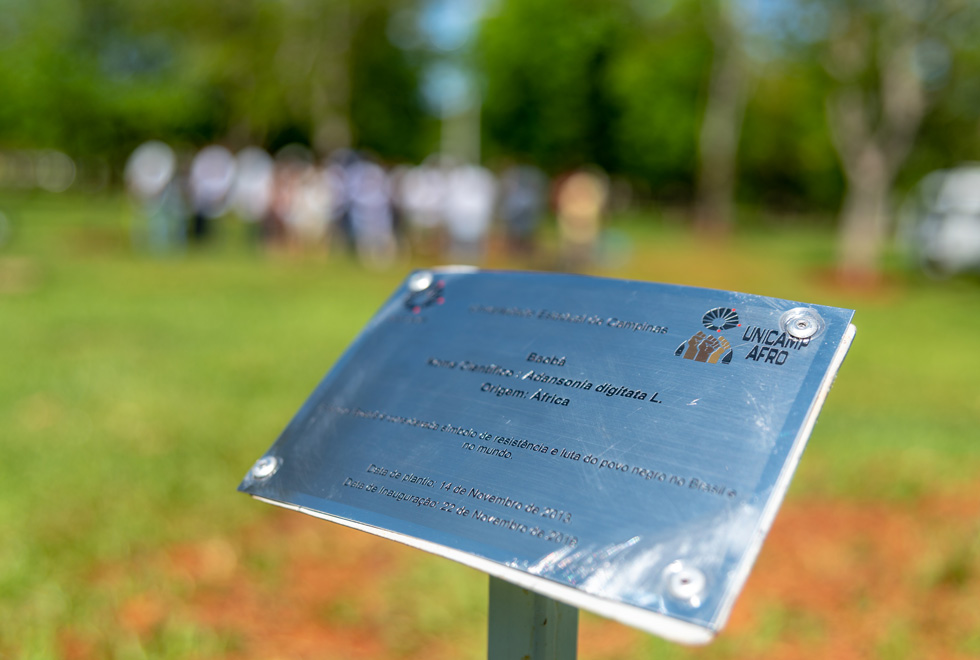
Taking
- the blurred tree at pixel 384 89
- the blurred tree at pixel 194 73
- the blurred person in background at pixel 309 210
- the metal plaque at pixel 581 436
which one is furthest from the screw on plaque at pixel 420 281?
the blurred tree at pixel 384 89

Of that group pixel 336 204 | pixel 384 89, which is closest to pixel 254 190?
pixel 336 204

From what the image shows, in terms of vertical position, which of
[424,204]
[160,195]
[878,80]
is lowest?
[424,204]

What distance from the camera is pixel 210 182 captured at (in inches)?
585

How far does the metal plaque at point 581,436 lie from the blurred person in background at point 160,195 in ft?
41.9

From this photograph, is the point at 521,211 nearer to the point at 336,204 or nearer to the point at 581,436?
the point at 336,204

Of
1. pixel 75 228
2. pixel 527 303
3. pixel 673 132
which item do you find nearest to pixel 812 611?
pixel 527 303

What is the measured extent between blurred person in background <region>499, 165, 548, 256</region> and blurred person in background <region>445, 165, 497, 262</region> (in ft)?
1.40

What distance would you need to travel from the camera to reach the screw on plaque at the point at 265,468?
1932mm

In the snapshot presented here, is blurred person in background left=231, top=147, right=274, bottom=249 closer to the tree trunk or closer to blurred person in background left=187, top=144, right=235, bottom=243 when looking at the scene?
blurred person in background left=187, top=144, right=235, bottom=243

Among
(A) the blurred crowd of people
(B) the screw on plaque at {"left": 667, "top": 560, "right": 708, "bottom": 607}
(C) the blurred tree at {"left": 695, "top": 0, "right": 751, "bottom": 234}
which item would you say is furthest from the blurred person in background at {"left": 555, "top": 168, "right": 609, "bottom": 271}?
(C) the blurred tree at {"left": 695, "top": 0, "right": 751, "bottom": 234}

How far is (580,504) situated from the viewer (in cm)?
154

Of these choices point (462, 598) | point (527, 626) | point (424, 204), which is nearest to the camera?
point (527, 626)

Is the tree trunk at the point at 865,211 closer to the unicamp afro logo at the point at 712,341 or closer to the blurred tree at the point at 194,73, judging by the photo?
the unicamp afro logo at the point at 712,341

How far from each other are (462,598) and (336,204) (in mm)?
12383
